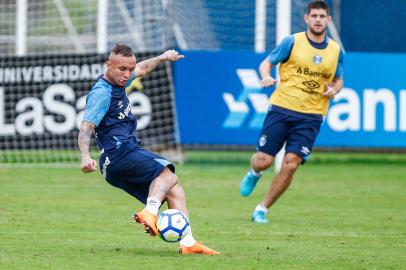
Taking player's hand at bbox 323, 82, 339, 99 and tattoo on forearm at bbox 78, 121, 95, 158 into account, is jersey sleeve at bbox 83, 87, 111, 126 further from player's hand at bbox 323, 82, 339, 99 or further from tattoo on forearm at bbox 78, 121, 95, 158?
player's hand at bbox 323, 82, 339, 99

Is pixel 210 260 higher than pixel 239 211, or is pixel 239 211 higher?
pixel 210 260

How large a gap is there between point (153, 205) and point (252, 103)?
10.0 metres

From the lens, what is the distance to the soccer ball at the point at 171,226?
27.8 ft

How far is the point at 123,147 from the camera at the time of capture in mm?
8867

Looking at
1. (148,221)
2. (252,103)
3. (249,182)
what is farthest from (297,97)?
(252,103)

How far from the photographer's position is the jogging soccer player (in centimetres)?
1158

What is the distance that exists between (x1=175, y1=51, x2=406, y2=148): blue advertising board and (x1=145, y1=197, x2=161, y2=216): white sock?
32.3 feet

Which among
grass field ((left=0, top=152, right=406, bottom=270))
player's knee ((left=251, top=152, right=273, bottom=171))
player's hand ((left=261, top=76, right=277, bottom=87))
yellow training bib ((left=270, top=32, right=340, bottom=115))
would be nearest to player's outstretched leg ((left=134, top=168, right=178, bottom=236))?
grass field ((left=0, top=152, right=406, bottom=270))

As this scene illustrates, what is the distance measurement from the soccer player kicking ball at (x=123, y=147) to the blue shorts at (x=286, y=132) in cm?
287

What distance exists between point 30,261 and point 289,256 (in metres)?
2.06

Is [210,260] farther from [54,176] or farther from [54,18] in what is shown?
[54,18]

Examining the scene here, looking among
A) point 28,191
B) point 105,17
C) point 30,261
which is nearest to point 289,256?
point 30,261

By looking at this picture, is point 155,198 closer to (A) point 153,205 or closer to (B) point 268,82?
(A) point 153,205

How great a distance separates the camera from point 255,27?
20359 millimetres
